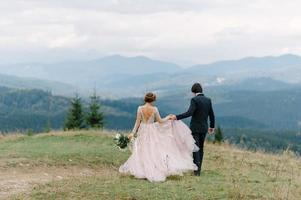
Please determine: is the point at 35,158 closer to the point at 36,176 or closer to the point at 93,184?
the point at 36,176

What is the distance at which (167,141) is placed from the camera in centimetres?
1494

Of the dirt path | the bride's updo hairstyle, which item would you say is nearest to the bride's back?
the bride's updo hairstyle

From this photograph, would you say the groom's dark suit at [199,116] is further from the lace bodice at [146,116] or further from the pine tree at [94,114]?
Answer: the pine tree at [94,114]

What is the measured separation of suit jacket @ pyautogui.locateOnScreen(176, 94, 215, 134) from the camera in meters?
14.7

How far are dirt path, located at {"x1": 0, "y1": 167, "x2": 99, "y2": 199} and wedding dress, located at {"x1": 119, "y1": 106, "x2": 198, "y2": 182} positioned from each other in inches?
97.0

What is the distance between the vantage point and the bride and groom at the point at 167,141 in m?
14.3

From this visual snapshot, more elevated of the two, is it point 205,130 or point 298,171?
point 205,130

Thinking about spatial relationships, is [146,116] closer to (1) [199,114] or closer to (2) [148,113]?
(2) [148,113]

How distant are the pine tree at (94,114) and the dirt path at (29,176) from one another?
26.2 m

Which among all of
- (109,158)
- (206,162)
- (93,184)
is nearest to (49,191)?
(93,184)

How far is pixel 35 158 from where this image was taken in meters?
18.3

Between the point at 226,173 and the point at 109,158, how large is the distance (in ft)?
17.5

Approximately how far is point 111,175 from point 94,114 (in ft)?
97.2

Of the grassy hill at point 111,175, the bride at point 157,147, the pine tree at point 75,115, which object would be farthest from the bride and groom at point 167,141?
the pine tree at point 75,115
